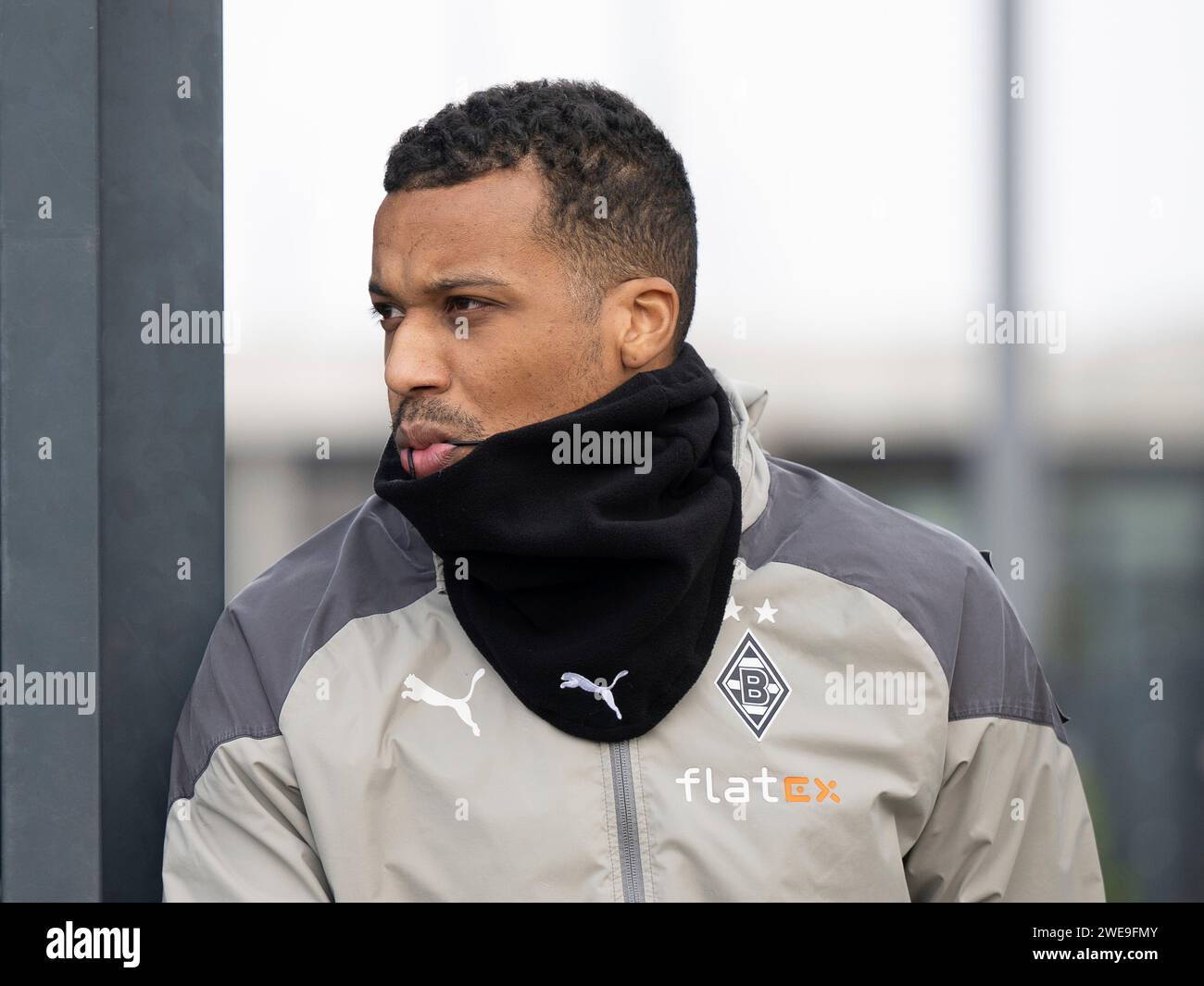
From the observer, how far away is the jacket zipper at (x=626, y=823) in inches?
56.5

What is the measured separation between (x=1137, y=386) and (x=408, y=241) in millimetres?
2560

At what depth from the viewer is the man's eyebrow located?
1.47 meters

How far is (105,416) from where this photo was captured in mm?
1501

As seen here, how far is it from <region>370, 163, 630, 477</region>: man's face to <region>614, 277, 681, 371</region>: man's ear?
9cm

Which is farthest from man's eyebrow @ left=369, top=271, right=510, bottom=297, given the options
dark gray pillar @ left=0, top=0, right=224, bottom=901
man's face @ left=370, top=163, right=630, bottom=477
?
dark gray pillar @ left=0, top=0, right=224, bottom=901

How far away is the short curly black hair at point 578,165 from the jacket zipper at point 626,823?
56 cm

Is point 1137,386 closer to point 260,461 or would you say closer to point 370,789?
point 260,461

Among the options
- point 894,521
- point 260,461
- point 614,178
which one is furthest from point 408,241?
point 260,461

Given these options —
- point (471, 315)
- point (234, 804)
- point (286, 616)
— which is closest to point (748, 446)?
point (471, 315)

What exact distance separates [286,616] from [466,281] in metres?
0.50

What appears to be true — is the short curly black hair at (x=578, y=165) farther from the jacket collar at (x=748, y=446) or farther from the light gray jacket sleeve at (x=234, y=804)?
the light gray jacket sleeve at (x=234, y=804)

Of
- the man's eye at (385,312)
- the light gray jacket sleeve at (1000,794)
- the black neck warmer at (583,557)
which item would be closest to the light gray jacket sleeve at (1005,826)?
the light gray jacket sleeve at (1000,794)

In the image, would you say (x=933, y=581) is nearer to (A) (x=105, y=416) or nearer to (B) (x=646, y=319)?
(B) (x=646, y=319)

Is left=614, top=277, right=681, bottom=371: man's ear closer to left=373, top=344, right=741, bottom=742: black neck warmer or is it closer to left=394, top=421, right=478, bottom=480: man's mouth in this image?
left=373, top=344, right=741, bottom=742: black neck warmer
